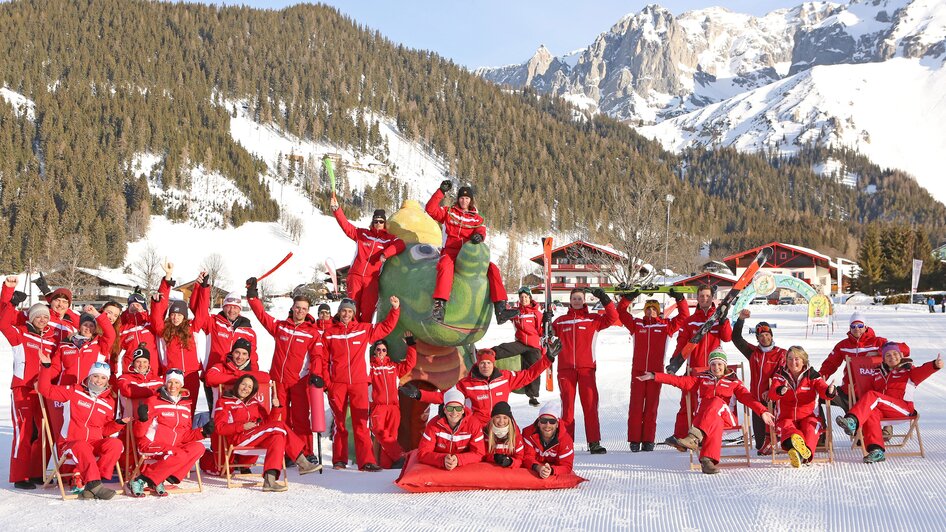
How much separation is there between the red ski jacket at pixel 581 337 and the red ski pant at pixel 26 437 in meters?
4.21

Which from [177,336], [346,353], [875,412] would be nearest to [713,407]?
[875,412]

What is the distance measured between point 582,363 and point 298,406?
8.28 ft

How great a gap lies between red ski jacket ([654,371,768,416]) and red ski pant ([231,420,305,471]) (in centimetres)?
293

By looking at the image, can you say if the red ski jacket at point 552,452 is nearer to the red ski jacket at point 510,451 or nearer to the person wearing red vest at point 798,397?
the red ski jacket at point 510,451

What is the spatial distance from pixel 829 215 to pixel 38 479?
155552 millimetres

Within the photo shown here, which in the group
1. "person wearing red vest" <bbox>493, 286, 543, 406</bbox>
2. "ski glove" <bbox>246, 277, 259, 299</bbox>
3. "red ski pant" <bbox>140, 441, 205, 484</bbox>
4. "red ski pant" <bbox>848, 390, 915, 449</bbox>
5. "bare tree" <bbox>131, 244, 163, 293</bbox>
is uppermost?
"ski glove" <bbox>246, 277, 259, 299</bbox>

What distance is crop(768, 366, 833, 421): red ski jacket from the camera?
6324 mm

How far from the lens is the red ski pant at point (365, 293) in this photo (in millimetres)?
7441

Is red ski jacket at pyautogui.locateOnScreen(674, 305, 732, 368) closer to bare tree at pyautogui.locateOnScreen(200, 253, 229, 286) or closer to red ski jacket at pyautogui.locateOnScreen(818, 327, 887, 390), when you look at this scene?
red ski jacket at pyautogui.locateOnScreen(818, 327, 887, 390)

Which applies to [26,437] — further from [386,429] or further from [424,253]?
[424,253]

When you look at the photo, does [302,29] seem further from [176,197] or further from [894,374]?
[894,374]

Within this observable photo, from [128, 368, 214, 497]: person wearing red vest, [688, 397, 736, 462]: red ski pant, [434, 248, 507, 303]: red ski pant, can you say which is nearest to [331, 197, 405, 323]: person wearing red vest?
[434, 248, 507, 303]: red ski pant

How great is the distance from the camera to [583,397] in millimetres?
7289

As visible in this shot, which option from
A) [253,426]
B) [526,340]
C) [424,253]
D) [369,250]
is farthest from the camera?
[526,340]
